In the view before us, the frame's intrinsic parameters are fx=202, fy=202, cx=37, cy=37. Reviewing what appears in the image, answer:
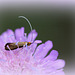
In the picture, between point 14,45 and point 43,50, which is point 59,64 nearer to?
point 43,50

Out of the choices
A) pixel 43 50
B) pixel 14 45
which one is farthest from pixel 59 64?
pixel 14 45

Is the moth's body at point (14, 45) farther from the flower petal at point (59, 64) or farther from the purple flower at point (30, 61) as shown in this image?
the flower petal at point (59, 64)

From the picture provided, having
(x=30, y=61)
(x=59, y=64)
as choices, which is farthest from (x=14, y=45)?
(x=59, y=64)

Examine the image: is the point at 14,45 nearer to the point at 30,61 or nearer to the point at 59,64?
the point at 30,61

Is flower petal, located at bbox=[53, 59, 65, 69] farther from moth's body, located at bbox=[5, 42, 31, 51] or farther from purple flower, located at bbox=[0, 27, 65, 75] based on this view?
moth's body, located at bbox=[5, 42, 31, 51]

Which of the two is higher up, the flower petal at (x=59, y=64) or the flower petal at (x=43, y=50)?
the flower petal at (x=43, y=50)

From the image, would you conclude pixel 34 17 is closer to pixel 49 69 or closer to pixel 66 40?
pixel 66 40

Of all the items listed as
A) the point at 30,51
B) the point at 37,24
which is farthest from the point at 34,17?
the point at 30,51

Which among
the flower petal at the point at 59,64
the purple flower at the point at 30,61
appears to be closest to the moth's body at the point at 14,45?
the purple flower at the point at 30,61

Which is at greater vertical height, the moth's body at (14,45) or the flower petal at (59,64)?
the moth's body at (14,45)
